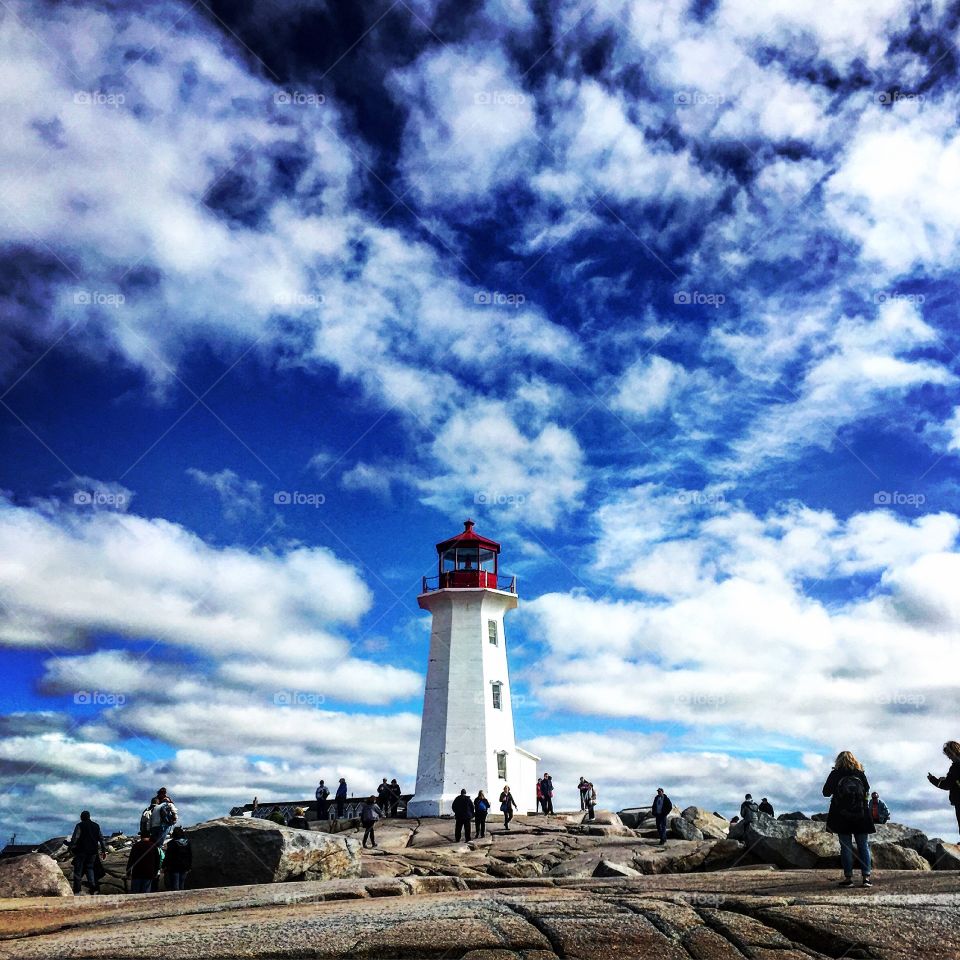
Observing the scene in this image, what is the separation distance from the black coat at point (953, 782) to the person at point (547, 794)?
91.8 feet

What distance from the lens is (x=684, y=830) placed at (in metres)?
28.4

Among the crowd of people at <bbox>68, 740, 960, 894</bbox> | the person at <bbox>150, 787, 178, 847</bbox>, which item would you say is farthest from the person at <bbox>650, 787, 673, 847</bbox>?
the person at <bbox>150, 787, 178, 847</bbox>

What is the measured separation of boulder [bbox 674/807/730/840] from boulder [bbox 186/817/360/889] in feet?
48.6

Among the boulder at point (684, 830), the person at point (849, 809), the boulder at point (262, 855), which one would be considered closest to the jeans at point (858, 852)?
the person at point (849, 809)

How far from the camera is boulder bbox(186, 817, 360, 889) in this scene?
1745 centimetres

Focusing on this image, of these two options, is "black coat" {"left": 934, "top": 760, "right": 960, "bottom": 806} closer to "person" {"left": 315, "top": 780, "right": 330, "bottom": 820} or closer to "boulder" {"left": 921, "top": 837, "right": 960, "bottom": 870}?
"boulder" {"left": 921, "top": 837, "right": 960, "bottom": 870}

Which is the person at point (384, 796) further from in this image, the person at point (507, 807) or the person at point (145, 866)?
the person at point (145, 866)

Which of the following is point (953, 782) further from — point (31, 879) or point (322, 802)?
point (322, 802)

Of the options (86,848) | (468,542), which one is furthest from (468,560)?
(86,848)

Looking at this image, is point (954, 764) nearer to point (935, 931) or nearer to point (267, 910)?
point (935, 931)

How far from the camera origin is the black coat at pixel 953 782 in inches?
493

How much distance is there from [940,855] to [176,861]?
15.0 metres

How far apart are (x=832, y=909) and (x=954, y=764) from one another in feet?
14.2

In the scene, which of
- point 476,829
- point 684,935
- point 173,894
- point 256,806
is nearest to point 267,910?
point 173,894
